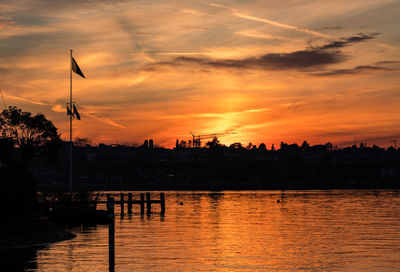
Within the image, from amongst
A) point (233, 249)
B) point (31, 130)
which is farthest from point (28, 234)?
point (31, 130)

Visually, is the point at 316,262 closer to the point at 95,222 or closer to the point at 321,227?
the point at 321,227

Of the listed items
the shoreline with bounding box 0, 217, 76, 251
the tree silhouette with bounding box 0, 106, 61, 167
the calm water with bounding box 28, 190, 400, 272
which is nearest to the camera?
the calm water with bounding box 28, 190, 400, 272

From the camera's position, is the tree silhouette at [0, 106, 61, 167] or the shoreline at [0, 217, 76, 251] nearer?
the shoreline at [0, 217, 76, 251]

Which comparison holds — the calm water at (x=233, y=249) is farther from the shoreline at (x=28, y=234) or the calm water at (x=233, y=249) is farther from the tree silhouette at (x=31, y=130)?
the tree silhouette at (x=31, y=130)

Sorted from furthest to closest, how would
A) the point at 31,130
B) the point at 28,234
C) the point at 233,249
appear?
the point at 31,130, the point at 233,249, the point at 28,234

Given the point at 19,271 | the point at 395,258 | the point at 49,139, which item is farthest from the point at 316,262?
the point at 49,139

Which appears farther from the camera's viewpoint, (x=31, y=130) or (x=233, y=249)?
(x=31, y=130)

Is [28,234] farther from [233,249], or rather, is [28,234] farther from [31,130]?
[31,130]

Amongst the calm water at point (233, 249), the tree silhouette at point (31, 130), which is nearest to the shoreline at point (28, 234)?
the calm water at point (233, 249)

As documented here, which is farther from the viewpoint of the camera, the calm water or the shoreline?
the shoreline

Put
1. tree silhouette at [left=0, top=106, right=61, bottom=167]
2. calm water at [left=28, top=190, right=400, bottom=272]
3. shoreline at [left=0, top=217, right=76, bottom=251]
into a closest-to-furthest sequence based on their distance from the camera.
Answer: calm water at [left=28, top=190, right=400, bottom=272], shoreline at [left=0, top=217, right=76, bottom=251], tree silhouette at [left=0, top=106, right=61, bottom=167]

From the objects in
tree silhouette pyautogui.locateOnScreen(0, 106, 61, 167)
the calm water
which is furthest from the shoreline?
tree silhouette pyautogui.locateOnScreen(0, 106, 61, 167)

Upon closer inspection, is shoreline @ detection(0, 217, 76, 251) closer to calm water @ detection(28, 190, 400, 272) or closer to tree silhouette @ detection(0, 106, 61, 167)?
calm water @ detection(28, 190, 400, 272)

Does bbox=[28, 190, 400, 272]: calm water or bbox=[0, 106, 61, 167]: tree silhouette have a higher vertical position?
bbox=[0, 106, 61, 167]: tree silhouette
